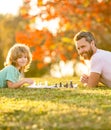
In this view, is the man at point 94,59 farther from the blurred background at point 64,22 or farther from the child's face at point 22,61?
the blurred background at point 64,22

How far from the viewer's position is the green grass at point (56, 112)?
4594 mm

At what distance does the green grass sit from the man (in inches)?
62.2

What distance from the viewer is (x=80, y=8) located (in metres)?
22.7

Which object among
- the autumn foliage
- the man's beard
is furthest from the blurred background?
the man's beard

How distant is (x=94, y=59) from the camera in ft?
27.8

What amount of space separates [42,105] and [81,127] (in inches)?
→ 50.8

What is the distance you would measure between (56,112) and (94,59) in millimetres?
3473

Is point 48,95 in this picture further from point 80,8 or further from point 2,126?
point 80,8

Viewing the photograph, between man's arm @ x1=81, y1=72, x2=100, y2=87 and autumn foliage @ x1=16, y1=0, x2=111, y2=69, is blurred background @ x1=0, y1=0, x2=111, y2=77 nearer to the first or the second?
autumn foliage @ x1=16, y1=0, x2=111, y2=69

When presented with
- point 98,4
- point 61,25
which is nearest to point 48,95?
point 98,4

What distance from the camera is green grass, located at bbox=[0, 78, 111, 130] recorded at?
15.1 feet

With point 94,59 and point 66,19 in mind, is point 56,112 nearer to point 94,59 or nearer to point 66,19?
point 94,59

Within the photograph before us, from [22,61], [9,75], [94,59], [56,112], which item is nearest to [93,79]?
[94,59]

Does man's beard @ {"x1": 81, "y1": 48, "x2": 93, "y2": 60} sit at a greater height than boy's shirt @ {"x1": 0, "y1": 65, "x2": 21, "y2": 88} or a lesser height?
A: greater
